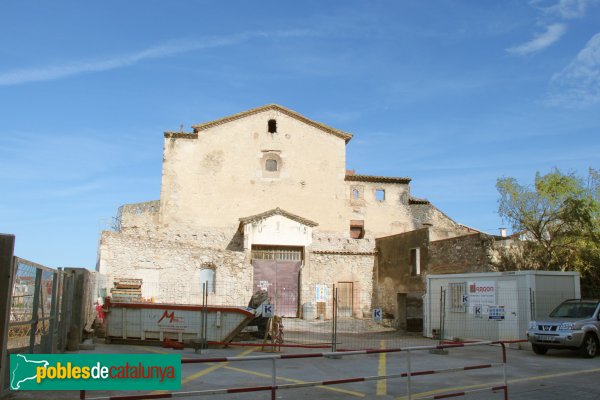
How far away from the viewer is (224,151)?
117ft

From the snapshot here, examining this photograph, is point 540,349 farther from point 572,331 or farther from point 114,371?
point 114,371

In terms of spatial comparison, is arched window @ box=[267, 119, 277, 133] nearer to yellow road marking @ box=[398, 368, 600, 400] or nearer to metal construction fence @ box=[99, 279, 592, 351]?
metal construction fence @ box=[99, 279, 592, 351]

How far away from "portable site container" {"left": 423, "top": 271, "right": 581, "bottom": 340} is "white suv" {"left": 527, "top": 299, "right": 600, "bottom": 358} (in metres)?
1.78

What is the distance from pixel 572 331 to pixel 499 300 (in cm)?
373

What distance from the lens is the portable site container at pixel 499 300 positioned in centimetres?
1869

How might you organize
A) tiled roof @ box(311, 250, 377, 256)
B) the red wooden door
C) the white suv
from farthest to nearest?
tiled roof @ box(311, 250, 377, 256), the red wooden door, the white suv

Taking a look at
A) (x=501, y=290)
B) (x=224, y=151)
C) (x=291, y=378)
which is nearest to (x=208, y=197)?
(x=224, y=151)

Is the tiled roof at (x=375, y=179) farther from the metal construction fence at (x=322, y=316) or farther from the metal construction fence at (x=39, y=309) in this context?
the metal construction fence at (x=39, y=309)

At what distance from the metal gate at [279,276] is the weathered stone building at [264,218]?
56 millimetres

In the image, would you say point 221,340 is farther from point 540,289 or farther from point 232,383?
point 540,289

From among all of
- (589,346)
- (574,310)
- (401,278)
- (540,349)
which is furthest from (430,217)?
(589,346)

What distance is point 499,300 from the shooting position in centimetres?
1950

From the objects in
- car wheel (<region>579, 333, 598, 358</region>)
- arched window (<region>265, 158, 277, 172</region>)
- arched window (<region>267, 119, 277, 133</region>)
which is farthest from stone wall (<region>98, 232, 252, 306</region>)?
car wheel (<region>579, 333, 598, 358</region>)

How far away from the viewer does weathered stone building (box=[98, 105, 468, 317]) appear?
28562 millimetres
